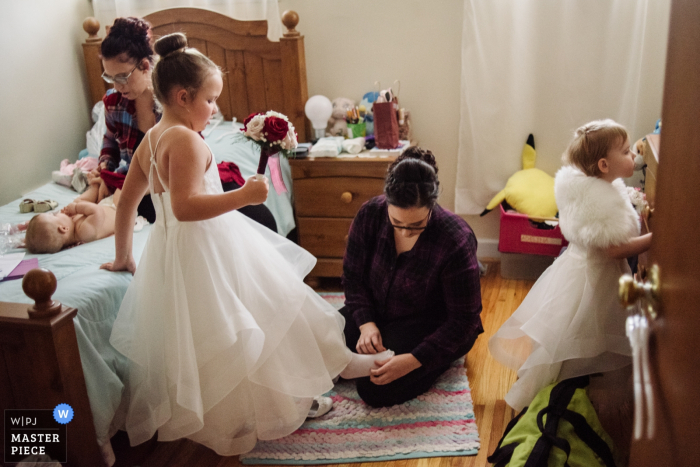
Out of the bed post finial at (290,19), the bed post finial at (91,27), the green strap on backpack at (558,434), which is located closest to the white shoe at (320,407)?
the green strap on backpack at (558,434)

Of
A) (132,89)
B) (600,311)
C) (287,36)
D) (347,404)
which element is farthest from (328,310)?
(287,36)

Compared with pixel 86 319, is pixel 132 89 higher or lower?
higher

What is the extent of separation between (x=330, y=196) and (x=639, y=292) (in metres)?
1.88

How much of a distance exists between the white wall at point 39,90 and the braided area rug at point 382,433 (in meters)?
1.78

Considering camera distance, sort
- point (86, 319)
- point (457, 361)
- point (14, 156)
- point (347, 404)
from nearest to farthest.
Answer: point (86, 319), point (347, 404), point (457, 361), point (14, 156)

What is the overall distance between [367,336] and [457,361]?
455 millimetres

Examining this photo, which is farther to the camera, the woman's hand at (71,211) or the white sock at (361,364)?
the woman's hand at (71,211)

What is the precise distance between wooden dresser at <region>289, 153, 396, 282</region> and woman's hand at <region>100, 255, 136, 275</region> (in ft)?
3.24

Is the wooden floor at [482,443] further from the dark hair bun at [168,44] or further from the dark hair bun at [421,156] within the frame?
the dark hair bun at [168,44]

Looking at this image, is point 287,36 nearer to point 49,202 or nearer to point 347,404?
point 49,202

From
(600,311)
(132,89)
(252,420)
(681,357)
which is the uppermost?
(132,89)

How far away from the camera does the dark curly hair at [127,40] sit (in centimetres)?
199

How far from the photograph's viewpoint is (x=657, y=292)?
2.87ft

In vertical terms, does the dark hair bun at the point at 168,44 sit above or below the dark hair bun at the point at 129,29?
below
